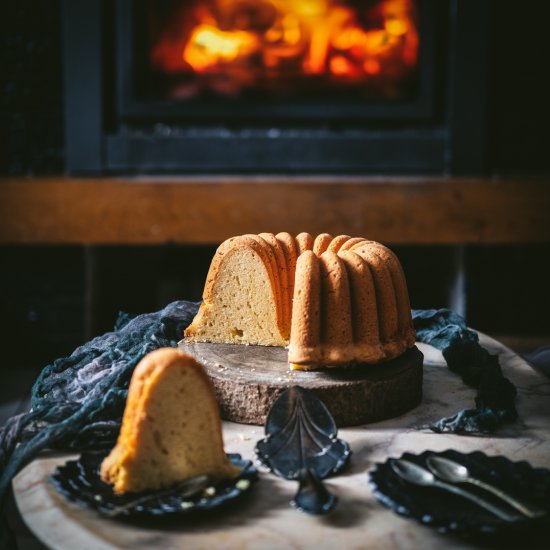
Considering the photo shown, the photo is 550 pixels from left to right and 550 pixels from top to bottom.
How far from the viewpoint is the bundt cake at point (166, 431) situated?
1016 mm

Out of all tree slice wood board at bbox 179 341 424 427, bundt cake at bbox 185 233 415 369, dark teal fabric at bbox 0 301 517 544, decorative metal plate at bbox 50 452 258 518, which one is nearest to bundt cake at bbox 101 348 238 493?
decorative metal plate at bbox 50 452 258 518

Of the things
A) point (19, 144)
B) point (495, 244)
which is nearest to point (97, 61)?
point (19, 144)

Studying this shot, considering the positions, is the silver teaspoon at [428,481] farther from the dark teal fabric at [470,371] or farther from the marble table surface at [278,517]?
the dark teal fabric at [470,371]

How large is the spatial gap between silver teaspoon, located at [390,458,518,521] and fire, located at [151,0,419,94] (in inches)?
95.4

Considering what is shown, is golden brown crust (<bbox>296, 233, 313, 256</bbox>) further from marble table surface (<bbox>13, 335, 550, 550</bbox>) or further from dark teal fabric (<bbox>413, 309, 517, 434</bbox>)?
marble table surface (<bbox>13, 335, 550, 550</bbox>)

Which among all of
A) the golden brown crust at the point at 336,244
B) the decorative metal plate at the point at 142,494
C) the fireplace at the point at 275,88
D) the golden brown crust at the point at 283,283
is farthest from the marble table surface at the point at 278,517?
the fireplace at the point at 275,88

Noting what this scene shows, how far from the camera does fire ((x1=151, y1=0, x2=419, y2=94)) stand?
10.4 feet

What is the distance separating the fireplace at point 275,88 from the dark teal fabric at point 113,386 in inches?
56.0

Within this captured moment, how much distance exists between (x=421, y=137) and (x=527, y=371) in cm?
173

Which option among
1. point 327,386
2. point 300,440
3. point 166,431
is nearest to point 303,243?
point 327,386

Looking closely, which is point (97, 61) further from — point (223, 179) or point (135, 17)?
point (223, 179)

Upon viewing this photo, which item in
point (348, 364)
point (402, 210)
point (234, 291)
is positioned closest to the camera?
point (348, 364)

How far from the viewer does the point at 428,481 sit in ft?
3.30

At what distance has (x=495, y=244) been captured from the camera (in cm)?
319
